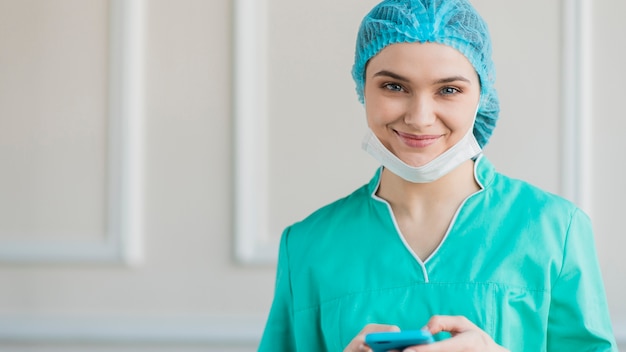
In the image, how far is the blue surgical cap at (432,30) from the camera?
1146 mm

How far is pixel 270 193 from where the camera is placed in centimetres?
201

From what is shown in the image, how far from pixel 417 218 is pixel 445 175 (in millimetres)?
70

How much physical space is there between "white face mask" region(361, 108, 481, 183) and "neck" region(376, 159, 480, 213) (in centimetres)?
3

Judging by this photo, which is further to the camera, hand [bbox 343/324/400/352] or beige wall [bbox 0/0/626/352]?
beige wall [bbox 0/0/626/352]

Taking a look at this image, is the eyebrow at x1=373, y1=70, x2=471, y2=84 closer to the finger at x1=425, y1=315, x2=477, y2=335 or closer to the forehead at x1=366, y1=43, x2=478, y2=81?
the forehead at x1=366, y1=43, x2=478, y2=81

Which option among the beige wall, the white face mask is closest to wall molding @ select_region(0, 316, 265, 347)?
the beige wall

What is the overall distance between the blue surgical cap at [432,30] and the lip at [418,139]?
0.11 m

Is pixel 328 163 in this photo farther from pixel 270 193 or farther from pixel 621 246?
pixel 621 246

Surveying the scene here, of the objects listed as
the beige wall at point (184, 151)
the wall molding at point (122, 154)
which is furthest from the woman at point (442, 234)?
the wall molding at point (122, 154)

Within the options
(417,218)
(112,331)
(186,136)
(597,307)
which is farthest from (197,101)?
(597,307)

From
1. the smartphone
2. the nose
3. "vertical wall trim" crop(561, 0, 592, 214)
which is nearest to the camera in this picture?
the smartphone

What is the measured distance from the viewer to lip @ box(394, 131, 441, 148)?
3.81ft

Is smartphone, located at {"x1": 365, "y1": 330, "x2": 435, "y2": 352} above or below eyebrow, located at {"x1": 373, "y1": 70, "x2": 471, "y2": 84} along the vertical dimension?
below

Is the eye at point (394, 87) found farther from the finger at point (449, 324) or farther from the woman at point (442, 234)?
the finger at point (449, 324)
